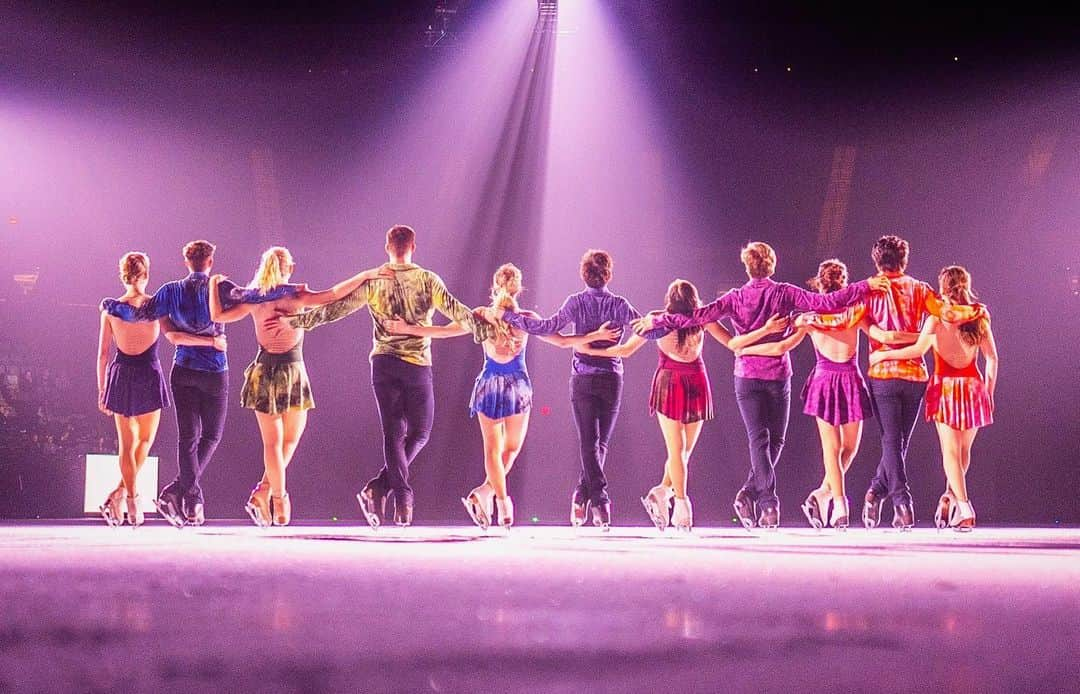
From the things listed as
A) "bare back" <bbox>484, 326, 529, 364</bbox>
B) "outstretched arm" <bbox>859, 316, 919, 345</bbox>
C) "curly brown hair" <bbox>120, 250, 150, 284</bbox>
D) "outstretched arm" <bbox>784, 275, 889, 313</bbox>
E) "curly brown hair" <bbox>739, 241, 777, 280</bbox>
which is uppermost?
"curly brown hair" <bbox>739, 241, 777, 280</bbox>

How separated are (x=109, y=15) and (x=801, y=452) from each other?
6132 mm

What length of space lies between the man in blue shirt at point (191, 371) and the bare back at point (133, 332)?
5cm

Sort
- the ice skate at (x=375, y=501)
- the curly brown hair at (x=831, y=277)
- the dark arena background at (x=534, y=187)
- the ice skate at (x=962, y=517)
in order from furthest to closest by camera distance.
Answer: the dark arena background at (x=534, y=187) → the curly brown hair at (x=831, y=277) → the ice skate at (x=962, y=517) → the ice skate at (x=375, y=501)

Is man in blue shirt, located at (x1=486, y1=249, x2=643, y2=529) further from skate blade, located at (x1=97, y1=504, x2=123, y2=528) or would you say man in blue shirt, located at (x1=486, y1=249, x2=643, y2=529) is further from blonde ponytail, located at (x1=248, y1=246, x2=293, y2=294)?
skate blade, located at (x1=97, y1=504, x2=123, y2=528)

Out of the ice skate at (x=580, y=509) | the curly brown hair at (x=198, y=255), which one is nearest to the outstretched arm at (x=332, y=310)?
the curly brown hair at (x=198, y=255)

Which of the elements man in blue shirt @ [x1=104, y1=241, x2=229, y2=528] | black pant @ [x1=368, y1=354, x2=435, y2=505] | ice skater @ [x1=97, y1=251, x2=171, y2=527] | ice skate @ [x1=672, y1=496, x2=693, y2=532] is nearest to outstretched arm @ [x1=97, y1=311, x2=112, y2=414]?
ice skater @ [x1=97, y1=251, x2=171, y2=527]

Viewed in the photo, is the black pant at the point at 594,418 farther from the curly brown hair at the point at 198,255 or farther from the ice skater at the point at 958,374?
the curly brown hair at the point at 198,255

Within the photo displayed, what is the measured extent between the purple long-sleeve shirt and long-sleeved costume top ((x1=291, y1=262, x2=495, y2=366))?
1.22m

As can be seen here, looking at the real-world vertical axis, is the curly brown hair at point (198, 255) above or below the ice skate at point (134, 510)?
above

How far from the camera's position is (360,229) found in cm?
→ 851

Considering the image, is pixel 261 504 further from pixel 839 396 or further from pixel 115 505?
pixel 839 396

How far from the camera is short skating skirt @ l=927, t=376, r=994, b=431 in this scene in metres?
6.47

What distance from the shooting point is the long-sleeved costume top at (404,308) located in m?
6.16

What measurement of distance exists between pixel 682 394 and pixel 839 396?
3.26 ft
